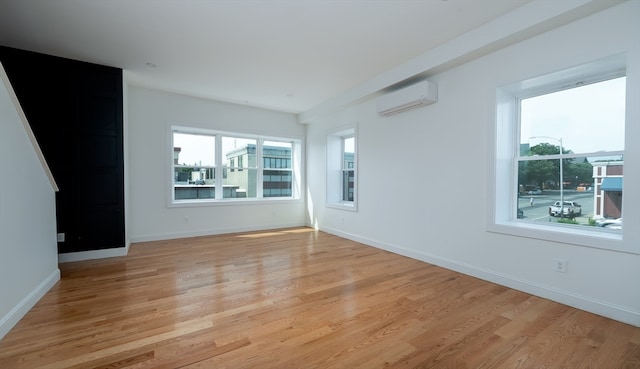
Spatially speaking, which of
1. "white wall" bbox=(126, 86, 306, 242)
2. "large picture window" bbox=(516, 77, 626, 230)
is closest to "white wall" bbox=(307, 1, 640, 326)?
A: "large picture window" bbox=(516, 77, 626, 230)

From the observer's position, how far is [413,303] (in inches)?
95.0

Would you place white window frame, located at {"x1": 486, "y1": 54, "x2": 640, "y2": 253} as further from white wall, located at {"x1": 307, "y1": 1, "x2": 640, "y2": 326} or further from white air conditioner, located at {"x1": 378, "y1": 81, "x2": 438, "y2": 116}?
white air conditioner, located at {"x1": 378, "y1": 81, "x2": 438, "y2": 116}

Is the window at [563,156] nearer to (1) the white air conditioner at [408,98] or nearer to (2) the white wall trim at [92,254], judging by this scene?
(1) the white air conditioner at [408,98]

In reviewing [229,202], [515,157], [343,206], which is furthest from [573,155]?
[229,202]

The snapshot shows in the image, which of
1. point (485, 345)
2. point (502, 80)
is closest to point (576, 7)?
point (502, 80)

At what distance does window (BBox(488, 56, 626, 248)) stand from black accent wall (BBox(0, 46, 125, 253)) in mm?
4897

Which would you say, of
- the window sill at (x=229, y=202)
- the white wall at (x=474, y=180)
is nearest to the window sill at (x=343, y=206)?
the white wall at (x=474, y=180)

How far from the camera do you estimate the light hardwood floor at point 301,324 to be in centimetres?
167

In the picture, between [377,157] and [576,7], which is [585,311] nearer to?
[576,7]

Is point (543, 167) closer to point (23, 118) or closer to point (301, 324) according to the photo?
point (301, 324)

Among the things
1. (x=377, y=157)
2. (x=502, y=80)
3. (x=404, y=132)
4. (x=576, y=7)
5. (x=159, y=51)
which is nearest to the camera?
(x=576, y=7)

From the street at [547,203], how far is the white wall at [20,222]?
15.2ft

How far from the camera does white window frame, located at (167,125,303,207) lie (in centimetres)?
499

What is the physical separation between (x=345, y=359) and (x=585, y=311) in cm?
217
